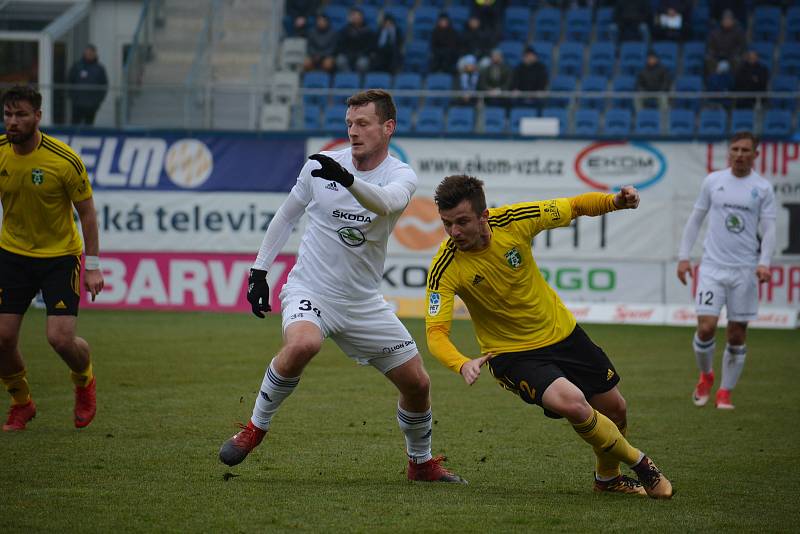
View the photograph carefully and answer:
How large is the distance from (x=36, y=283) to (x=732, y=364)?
22.0 ft

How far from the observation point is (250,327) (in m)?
17.9

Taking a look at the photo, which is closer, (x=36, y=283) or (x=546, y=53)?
(x=36, y=283)

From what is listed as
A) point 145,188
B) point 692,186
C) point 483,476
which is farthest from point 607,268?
point 483,476

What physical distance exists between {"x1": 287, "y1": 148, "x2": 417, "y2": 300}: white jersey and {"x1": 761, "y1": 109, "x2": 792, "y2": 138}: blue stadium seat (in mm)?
15303

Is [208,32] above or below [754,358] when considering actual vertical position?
above

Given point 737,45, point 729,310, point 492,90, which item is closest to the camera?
point 729,310

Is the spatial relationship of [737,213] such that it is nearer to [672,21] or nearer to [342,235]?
[342,235]

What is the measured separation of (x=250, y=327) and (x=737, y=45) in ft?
41.6

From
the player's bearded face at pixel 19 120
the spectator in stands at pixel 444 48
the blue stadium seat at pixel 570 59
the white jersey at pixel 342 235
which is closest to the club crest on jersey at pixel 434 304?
the white jersey at pixel 342 235

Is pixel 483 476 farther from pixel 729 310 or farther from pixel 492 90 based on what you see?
pixel 492 90

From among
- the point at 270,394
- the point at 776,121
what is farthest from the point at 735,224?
the point at 776,121

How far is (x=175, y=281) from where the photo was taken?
2067cm

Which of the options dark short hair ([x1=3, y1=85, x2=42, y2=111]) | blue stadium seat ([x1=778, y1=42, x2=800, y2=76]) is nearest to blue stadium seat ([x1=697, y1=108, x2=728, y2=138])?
blue stadium seat ([x1=778, y1=42, x2=800, y2=76])

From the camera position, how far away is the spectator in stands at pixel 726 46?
77.3ft
